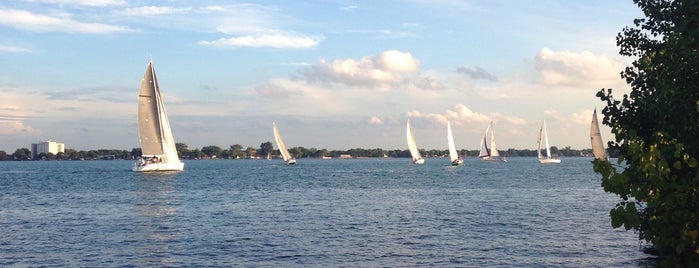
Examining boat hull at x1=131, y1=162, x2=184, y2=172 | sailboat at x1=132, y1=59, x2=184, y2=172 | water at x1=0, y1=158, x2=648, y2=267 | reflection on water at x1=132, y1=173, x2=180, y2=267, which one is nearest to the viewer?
water at x1=0, y1=158, x2=648, y2=267

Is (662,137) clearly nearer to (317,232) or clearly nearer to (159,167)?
(317,232)

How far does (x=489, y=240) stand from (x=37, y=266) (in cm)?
2546

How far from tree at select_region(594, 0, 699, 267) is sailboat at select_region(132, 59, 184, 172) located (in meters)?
116

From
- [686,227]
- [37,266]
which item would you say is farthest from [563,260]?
[37,266]

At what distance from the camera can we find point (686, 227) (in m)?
14.6

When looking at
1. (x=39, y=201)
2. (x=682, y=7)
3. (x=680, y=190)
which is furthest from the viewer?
(x=39, y=201)

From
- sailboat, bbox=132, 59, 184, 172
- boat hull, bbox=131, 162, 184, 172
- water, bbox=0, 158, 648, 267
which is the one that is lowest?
water, bbox=0, 158, 648, 267

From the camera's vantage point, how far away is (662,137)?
53.2 ft

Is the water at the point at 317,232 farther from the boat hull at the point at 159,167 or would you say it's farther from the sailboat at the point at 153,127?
the boat hull at the point at 159,167

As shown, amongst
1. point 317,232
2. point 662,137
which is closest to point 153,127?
point 317,232

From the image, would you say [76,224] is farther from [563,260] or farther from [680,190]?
[680,190]

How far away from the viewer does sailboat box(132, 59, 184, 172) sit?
12962 cm

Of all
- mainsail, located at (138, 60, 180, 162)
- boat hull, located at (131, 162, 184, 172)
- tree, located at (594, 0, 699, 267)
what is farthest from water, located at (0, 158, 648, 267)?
boat hull, located at (131, 162, 184, 172)

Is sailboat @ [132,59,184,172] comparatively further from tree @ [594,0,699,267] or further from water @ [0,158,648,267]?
tree @ [594,0,699,267]
